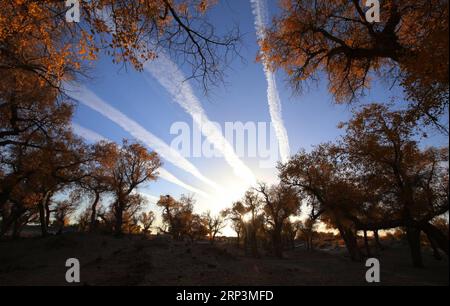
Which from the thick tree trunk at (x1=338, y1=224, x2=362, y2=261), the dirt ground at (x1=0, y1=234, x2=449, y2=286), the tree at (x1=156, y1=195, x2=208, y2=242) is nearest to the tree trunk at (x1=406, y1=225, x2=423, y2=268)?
the dirt ground at (x1=0, y1=234, x2=449, y2=286)

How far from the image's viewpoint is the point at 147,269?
1447cm

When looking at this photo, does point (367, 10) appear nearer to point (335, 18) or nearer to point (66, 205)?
point (335, 18)

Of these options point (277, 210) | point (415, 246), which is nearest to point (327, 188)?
point (415, 246)

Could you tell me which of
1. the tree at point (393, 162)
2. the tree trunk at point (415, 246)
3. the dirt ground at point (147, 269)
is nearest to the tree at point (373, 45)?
the tree at point (393, 162)

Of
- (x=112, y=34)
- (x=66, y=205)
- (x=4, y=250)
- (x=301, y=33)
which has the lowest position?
(x=4, y=250)

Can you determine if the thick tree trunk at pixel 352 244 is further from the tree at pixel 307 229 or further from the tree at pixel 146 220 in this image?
the tree at pixel 146 220

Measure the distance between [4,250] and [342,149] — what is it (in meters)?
30.5

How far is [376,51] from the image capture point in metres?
8.66

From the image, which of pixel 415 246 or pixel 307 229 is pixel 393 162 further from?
pixel 307 229

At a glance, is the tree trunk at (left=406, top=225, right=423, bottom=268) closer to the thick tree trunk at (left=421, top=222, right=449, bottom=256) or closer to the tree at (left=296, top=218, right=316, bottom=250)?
the thick tree trunk at (left=421, top=222, right=449, bottom=256)

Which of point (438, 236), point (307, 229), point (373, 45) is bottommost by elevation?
point (307, 229)

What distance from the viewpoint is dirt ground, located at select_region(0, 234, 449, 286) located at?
12.3 meters

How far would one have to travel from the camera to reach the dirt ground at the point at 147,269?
12320mm

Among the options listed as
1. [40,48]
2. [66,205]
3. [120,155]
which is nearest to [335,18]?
[40,48]
